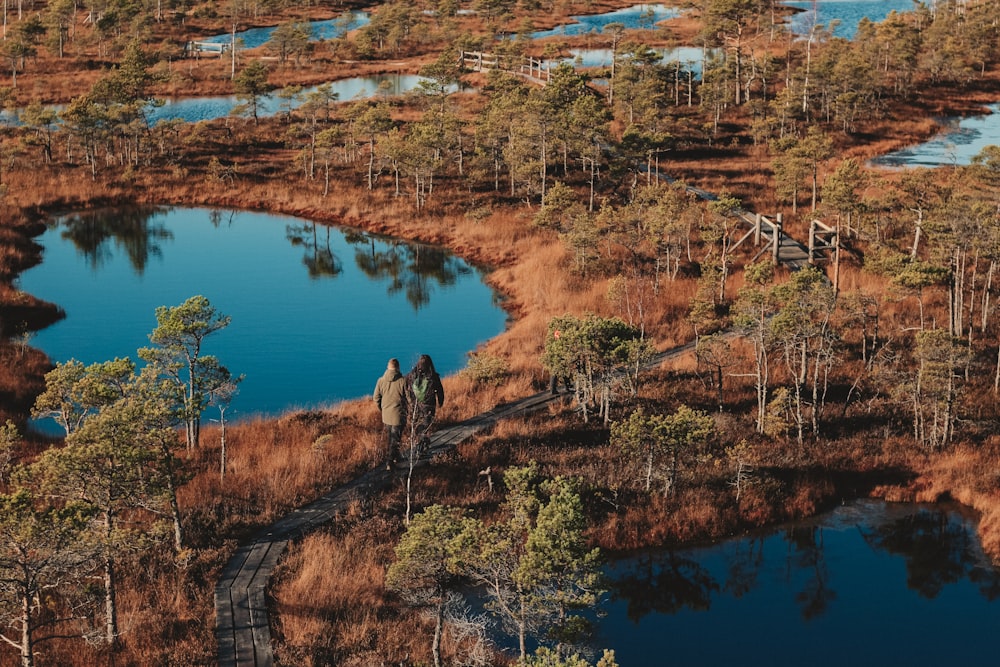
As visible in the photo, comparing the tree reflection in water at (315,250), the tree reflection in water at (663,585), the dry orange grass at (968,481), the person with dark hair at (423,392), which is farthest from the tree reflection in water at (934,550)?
the tree reflection in water at (315,250)

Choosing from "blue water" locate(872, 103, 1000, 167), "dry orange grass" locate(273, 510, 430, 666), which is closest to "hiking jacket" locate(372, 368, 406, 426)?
"dry orange grass" locate(273, 510, 430, 666)

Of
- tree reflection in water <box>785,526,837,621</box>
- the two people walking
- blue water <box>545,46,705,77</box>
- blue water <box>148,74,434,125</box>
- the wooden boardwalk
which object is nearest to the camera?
the wooden boardwalk

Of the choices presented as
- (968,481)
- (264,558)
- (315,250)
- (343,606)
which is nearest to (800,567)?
(968,481)

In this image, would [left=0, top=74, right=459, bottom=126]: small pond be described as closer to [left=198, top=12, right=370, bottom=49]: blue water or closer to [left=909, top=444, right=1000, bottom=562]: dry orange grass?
[left=198, top=12, right=370, bottom=49]: blue water

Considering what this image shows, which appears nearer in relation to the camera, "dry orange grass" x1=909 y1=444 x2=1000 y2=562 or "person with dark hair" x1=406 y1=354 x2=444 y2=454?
"person with dark hair" x1=406 y1=354 x2=444 y2=454

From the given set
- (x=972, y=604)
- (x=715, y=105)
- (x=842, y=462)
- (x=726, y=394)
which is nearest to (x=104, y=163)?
(x=715, y=105)

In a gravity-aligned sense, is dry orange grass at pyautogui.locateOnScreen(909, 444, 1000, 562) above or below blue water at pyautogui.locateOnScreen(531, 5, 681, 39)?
below
